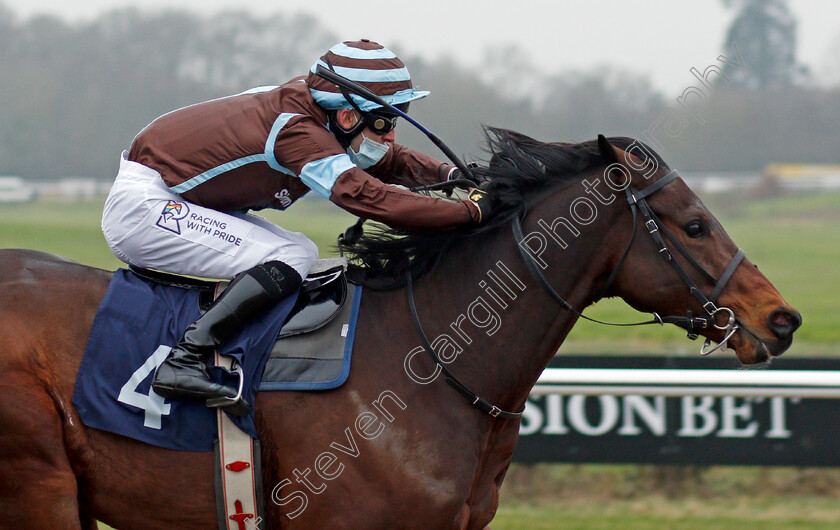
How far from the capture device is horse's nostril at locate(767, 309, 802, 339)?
8.59ft

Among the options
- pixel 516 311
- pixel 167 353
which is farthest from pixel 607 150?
pixel 167 353

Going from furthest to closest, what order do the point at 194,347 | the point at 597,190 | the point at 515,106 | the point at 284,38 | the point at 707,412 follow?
the point at 284,38, the point at 515,106, the point at 707,412, the point at 597,190, the point at 194,347

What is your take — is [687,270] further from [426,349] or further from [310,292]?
[310,292]

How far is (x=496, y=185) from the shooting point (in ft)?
9.38

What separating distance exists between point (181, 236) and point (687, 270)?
4.94ft

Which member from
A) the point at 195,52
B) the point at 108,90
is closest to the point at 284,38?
the point at 195,52

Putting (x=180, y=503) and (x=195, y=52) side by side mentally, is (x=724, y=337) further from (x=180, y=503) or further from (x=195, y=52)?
(x=195, y=52)

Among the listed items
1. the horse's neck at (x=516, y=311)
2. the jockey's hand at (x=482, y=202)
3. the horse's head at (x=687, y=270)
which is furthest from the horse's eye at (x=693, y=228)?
the jockey's hand at (x=482, y=202)

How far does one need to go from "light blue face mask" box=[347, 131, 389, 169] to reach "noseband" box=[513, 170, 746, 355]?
564 mm

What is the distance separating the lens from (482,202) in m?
2.79

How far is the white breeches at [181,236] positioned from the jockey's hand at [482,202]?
0.54 meters

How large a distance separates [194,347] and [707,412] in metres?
3.34

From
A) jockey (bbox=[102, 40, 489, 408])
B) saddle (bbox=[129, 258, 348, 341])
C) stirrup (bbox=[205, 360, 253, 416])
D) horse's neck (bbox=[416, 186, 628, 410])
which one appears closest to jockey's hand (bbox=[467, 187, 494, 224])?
jockey (bbox=[102, 40, 489, 408])

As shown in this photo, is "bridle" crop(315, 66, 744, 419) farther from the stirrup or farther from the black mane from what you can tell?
the stirrup
